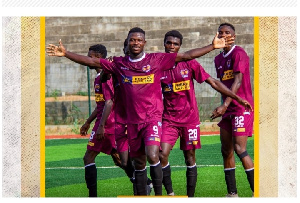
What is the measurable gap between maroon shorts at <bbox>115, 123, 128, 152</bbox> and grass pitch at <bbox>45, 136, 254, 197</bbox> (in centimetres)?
109

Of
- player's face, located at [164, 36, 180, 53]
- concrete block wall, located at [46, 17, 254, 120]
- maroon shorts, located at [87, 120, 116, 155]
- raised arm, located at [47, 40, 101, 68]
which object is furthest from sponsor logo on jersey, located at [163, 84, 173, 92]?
concrete block wall, located at [46, 17, 254, 120]

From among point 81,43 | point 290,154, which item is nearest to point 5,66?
point 290,154

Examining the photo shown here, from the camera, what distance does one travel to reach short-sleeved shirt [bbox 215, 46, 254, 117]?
914 cm

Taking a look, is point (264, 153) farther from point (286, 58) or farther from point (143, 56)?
point (143, 56)

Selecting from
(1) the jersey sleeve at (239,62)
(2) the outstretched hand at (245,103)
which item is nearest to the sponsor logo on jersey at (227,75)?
(1) the jersey sleeve at (239,62)

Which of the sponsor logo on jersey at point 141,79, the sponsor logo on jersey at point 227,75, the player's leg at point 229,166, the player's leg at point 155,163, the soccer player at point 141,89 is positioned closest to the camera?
the player's leg at point 155,163

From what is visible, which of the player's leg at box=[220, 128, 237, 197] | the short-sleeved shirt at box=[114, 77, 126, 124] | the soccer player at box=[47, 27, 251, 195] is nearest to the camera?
the soccer player at box=[47, 27, 251, 195]

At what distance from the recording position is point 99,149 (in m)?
9.39

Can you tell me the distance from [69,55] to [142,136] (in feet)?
4.38

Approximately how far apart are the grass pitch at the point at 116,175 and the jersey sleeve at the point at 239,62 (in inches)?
76.0

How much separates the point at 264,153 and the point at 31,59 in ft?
9.74

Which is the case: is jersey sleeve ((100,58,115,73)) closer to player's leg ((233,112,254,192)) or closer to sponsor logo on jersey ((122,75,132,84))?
sponsor logo on jersey ((122,75,132,84))

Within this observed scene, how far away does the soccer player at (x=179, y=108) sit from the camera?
359 inches

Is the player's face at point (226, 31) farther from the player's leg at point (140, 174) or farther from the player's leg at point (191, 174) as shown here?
the player's leg at point (140, 174)
